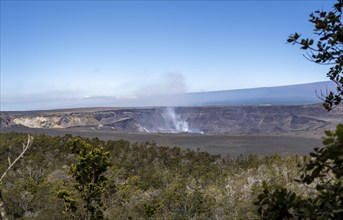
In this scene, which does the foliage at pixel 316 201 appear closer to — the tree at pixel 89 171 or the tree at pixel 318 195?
the tree at pixel 318 195

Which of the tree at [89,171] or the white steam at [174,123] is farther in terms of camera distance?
the white steam at [174,123]

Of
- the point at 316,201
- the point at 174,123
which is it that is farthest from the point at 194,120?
the point at 316,201

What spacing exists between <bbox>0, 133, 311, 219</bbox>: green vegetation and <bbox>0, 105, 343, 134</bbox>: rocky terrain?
51599mm

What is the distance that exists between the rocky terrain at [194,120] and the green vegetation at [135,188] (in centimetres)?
5160

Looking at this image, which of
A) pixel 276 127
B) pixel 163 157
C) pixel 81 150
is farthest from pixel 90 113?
pixel 81 150

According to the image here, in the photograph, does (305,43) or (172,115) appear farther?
(172,115)

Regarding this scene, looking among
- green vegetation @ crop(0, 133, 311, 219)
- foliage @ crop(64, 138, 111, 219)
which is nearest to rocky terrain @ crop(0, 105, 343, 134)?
green vegetation @ crop(0, 133, 311, 219)

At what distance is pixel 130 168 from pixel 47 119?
215ft

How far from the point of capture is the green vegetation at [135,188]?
13509 mm

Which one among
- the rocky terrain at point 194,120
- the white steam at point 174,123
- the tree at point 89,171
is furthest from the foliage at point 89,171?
the white steam at point 174,123

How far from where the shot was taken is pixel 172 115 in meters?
109

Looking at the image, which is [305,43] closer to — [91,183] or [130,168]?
[91,183]

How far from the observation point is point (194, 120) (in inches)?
4080

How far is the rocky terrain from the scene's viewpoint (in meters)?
86.4
